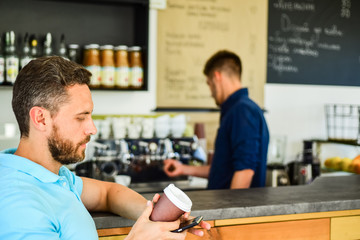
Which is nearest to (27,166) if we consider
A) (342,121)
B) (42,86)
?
(42,86)

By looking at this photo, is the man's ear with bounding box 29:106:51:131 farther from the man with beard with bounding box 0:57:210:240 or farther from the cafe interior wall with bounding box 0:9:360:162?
the cafe interior wall with bounding box 0:9:360:162

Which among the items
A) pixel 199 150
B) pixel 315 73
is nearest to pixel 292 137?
pixel 315 73

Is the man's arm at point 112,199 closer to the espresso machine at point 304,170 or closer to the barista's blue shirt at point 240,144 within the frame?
the barista's blue shirt at point 240,144

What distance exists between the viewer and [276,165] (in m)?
3.76

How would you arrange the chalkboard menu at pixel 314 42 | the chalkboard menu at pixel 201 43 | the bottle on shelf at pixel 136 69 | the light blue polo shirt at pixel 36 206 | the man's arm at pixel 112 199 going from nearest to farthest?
the light blue polo shirt at pixel 36 206 → the man's arm at pixel 112 199 → the bottle on shelf at pixel 136 69 → the chalkboard menu at pixel 201 43 → the chalkboard menu at pixel 314 42

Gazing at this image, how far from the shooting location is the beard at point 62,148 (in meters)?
1.26

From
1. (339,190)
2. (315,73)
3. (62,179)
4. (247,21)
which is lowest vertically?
(339,190)

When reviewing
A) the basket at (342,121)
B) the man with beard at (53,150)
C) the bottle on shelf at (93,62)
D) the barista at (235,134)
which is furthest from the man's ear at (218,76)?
the basket at (342,121)

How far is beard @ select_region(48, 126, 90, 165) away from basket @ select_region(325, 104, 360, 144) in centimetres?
384

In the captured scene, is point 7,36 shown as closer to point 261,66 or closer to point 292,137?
point 261,66

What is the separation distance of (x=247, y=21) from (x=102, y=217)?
3141 mm

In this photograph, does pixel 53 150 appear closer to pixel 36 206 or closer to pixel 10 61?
pixel 36 206

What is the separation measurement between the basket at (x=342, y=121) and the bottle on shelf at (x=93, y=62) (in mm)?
2424

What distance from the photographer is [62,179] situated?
4.19ft
